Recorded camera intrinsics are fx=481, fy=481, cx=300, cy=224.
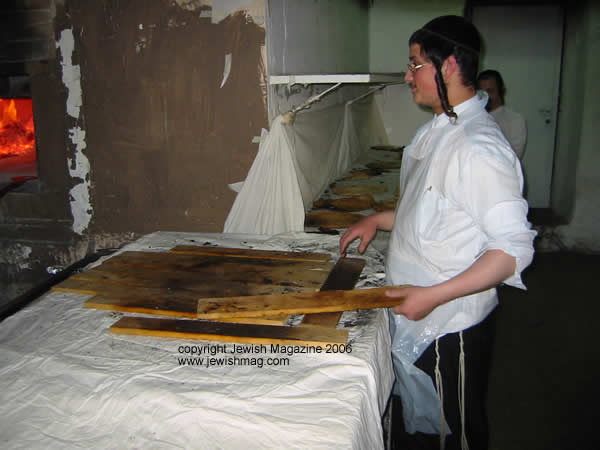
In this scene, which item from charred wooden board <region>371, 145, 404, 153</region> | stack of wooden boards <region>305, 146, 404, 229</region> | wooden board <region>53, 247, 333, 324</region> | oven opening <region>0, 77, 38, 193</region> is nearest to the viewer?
wooden board <region>53, 247, 333, 324</region>

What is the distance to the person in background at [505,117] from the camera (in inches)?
135

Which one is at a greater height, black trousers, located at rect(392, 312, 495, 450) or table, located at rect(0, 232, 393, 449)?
table, located at rect(0, 232, 393, 449)

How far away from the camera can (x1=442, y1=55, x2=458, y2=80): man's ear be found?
4.58ft

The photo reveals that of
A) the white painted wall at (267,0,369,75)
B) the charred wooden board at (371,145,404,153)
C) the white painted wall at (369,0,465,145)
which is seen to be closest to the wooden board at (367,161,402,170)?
the charred wooden board at (371,145,404,153)

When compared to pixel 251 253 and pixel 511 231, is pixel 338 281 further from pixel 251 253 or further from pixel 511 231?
pixel 511 231

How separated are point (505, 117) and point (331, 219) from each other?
5.04 ft

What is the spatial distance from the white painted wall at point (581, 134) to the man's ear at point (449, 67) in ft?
12.2

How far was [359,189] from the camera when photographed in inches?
149

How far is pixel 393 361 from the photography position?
5.26 ft

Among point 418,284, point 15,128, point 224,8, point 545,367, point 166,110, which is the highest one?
point 224,8

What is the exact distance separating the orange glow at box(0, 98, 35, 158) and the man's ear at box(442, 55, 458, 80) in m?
3.81

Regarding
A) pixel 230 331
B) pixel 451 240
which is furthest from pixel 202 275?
pixel 451 240

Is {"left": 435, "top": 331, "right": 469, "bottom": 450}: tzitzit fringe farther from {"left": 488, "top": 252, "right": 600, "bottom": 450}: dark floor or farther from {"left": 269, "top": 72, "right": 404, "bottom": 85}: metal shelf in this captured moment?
{"left": 269, "top": 72, "right": 404, "bottom": 85}: metal shelf

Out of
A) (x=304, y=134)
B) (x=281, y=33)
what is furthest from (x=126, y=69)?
(x=304, y=134)
